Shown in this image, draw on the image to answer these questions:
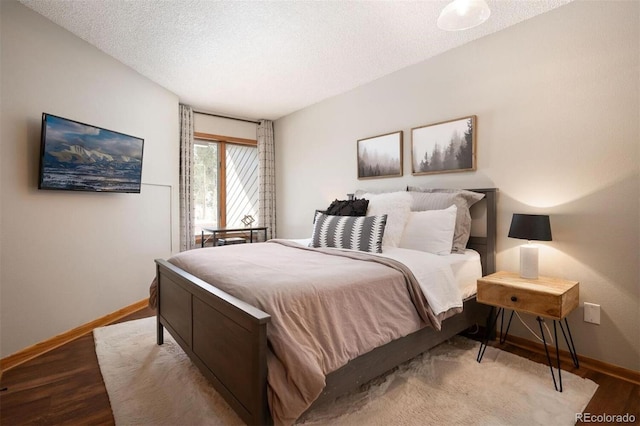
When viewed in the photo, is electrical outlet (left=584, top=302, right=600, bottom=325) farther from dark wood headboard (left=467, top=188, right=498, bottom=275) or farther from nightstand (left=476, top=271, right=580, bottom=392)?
dark wood headboard (left=467, top=188, right=498, bottom=275)

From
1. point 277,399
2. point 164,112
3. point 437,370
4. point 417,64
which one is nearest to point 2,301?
point 277,399

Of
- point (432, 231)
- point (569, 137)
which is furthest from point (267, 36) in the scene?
point (569, 137)

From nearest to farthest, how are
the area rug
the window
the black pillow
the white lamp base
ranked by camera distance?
the area rug, the white lamp base, the black pillow, the window

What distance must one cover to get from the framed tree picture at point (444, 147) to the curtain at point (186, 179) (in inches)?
119

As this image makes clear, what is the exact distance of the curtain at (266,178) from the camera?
17.2 feet

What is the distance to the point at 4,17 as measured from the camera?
2.22m

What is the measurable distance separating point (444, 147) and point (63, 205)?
341 cm

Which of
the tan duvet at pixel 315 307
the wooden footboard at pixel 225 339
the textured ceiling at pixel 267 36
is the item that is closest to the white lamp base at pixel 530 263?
the tan duvet at pixel 315 307

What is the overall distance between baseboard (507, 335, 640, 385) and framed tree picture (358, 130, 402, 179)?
6.21 feet

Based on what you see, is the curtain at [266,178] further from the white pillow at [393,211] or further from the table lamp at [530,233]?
the table lamp at [530,233]

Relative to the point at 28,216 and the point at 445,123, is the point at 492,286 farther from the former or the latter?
the point at 28,216

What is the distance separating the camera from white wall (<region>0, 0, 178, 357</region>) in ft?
7.50

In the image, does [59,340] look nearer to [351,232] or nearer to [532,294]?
[351,232]

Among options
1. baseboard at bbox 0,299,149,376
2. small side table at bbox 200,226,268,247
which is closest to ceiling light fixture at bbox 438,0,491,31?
baseboard at bbox 0,299,149,376
